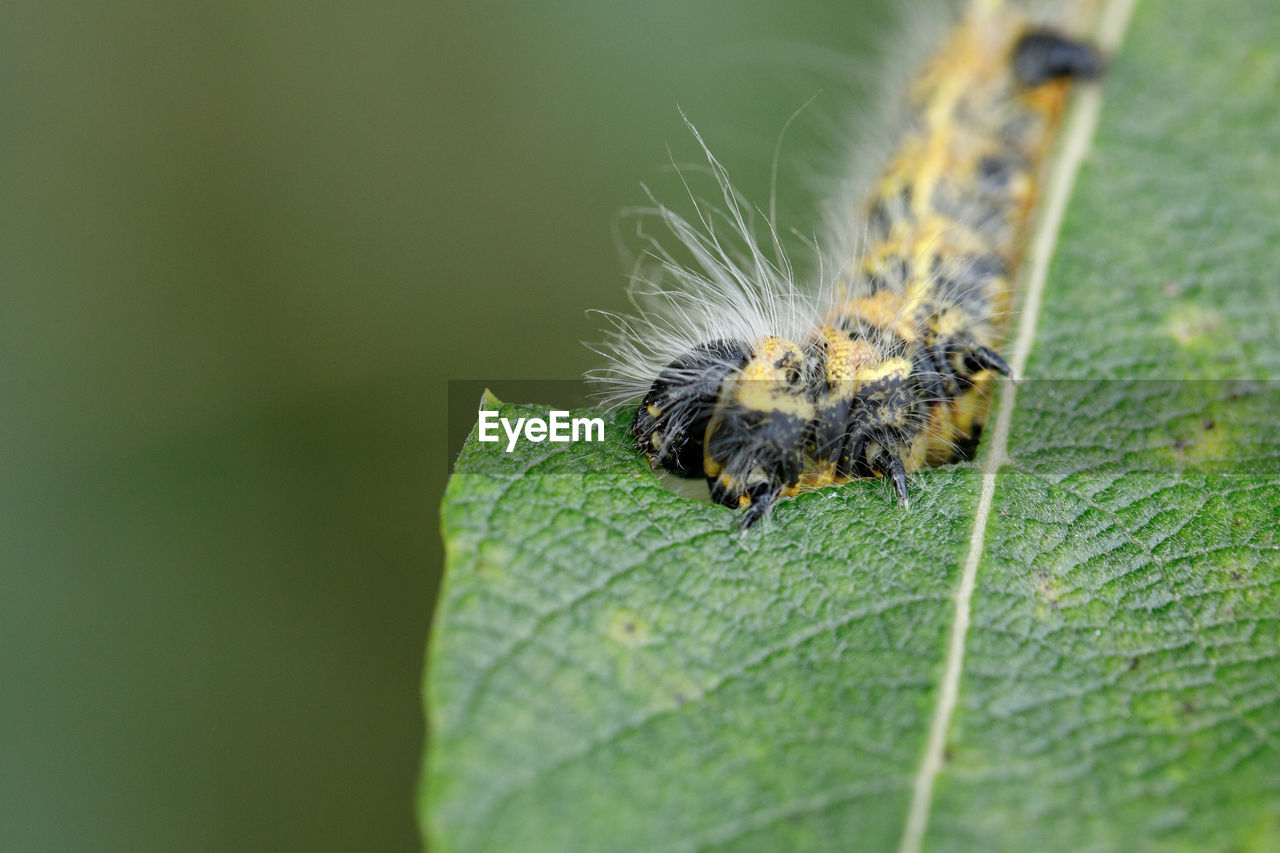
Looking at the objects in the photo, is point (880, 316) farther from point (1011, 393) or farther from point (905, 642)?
point (905, 642)

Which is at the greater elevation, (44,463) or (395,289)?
(395,289)

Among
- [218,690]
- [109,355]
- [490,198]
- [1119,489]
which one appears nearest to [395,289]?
[490,198]

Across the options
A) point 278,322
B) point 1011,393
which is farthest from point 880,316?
point 278,322

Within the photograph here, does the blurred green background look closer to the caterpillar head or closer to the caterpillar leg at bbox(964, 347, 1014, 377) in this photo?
the caterpillar head

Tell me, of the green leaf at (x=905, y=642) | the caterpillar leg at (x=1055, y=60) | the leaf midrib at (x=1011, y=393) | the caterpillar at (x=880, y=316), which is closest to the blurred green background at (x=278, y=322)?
the caterpillar at (x=880, y=316)

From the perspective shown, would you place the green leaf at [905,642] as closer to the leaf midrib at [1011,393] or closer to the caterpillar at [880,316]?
the leaf midrib at [1011,393]

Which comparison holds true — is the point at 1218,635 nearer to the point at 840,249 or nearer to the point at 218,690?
the point at 840,249

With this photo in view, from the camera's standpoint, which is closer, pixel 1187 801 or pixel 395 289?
pixel 1187 801

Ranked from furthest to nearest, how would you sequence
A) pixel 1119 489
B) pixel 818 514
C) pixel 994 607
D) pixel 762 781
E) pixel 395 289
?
pixel 395 289, pixel 1119 489, pixel 818 514, pixel 994 607, pixel 762 781
